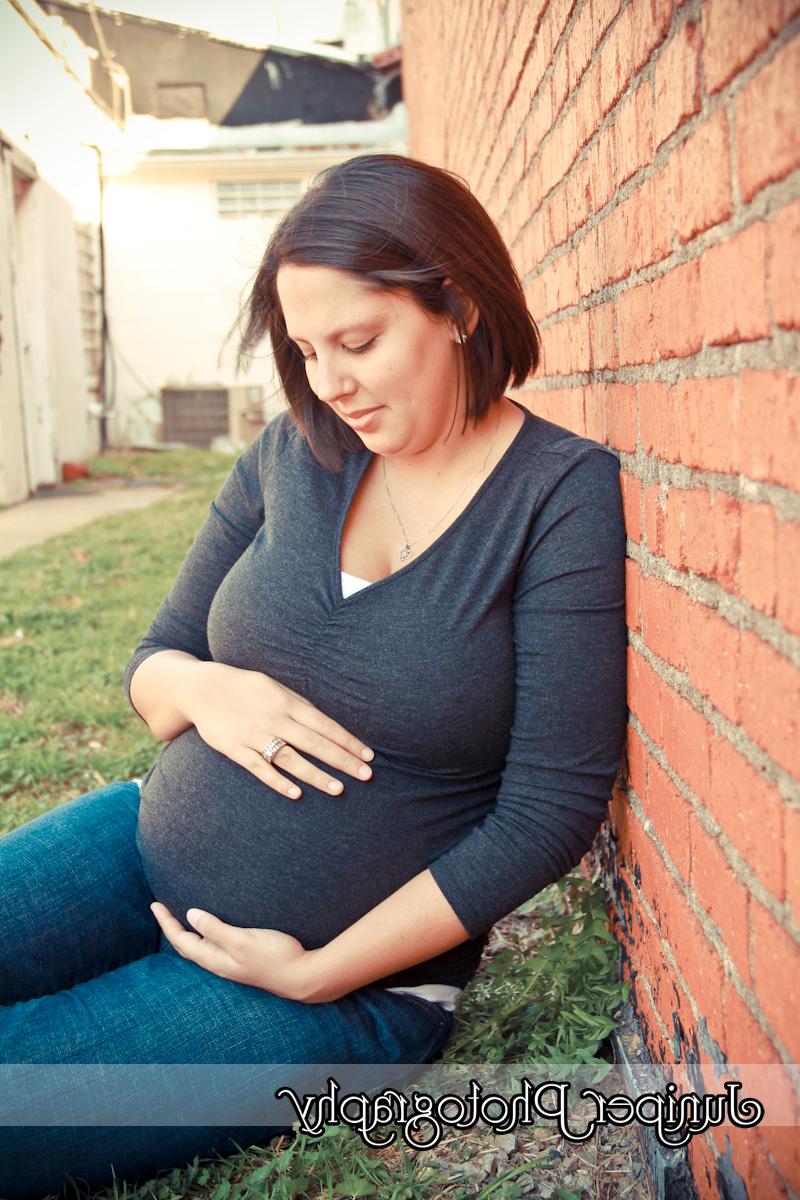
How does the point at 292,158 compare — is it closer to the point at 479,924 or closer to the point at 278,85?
the point at 278,85

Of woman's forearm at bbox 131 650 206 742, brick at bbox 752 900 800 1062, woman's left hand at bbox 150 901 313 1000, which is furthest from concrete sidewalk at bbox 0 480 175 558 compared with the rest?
brick at bbox 752 900 800 1062

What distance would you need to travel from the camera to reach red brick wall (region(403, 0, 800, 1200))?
1036 mm

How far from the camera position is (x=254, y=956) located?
1.75 metres

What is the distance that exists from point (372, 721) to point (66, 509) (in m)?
8.99

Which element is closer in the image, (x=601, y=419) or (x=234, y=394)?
(x=601, y=419)

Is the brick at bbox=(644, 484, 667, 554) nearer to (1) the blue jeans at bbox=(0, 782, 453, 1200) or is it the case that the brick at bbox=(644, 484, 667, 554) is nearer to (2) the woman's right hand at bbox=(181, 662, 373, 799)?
(2) the woman's right hand at bbox=(181, 662, 373, 799)

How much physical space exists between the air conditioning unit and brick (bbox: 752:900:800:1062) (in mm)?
14850

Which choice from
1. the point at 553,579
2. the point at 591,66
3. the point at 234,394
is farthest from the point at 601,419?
the point at 234,394

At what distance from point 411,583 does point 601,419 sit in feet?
1.57

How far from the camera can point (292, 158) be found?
15.6 metres

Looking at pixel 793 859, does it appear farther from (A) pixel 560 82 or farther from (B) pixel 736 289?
(A) pixel 560 82

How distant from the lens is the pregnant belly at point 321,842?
1762 millimetres

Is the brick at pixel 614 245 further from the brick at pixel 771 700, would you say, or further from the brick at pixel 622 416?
the brick at pixel 771 700

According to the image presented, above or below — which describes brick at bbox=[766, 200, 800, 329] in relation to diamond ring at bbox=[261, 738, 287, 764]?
above
